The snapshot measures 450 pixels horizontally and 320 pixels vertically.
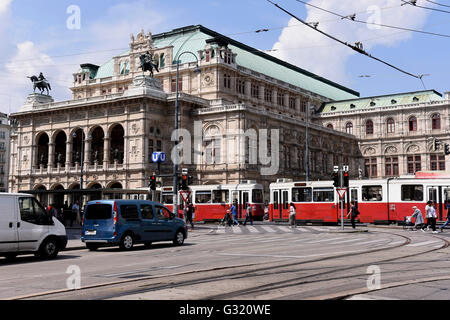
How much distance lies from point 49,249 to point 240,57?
66958 millimetres

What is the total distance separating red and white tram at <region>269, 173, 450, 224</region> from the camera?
33375mm

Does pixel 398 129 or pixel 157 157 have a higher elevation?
pixel 398 129

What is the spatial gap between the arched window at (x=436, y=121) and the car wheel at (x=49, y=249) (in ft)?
261

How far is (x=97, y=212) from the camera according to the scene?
18.9m

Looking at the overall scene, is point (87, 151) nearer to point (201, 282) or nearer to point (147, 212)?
point (147, 212)

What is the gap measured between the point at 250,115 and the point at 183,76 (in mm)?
16276

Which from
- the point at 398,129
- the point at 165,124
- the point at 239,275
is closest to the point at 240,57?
the point at 165,124

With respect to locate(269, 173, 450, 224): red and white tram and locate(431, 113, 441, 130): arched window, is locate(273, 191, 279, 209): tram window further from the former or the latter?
locate(431, 113, 441, 130): arched window

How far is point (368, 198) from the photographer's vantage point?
36.1 meters

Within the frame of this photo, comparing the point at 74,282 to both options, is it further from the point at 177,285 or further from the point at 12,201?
the point at 12,201

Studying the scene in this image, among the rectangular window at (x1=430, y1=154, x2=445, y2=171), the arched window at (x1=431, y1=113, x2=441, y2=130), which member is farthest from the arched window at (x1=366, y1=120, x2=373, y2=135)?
the rectangular window at (x1=430, y1=154, x2=445, y2=171)

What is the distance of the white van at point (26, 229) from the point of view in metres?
14.4

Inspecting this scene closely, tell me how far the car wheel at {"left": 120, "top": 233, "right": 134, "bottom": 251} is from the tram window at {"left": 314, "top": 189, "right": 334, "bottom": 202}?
21526mm
